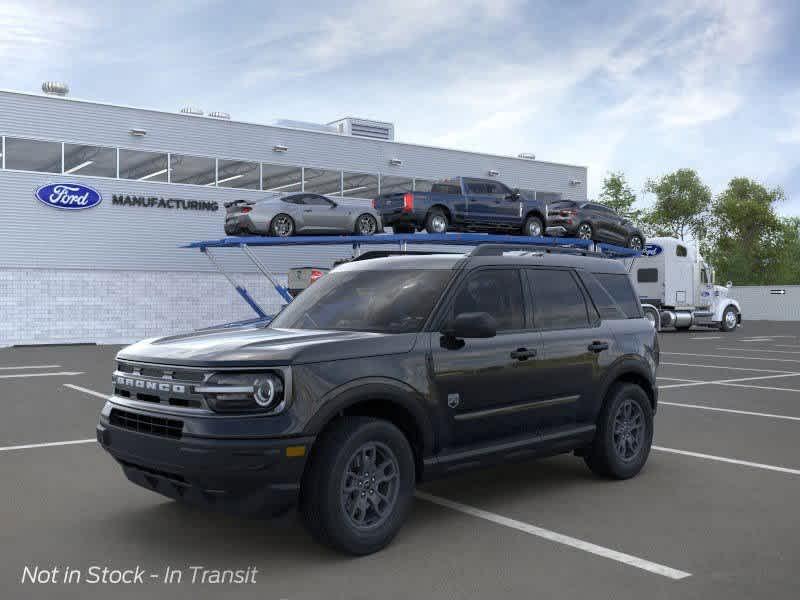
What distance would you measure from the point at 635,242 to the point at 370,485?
26.8 meters

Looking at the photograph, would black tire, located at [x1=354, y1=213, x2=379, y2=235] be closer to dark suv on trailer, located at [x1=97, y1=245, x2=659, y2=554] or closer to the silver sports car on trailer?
the silver sports car on trailer

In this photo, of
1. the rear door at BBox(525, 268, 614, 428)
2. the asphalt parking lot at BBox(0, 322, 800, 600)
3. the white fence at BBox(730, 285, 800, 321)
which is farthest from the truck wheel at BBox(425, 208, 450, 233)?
the white fence at BBox(730, 285, 800, 321)

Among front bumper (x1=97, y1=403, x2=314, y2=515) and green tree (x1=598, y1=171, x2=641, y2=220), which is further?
green tree (x1=598, y1=171, x2=641, y2=220)

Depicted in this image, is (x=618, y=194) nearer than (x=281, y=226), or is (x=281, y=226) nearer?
(x=281, y=226)

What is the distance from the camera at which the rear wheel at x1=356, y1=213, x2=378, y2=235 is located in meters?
27.0

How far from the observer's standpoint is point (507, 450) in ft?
18.9

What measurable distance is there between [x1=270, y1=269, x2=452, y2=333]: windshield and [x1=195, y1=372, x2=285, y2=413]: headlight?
1.03 metres

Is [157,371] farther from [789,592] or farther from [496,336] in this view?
[789,592]

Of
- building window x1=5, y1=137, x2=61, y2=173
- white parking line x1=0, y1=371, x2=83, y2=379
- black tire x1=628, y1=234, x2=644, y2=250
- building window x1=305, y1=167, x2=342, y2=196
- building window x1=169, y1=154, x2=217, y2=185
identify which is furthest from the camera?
building window x1=305, y1=167, x2=342, y2=196

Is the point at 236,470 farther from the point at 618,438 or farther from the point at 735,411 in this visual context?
the point at 735,411

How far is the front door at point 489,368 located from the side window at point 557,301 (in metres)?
0.17


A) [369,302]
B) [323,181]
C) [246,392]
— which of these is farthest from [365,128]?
[246,392]

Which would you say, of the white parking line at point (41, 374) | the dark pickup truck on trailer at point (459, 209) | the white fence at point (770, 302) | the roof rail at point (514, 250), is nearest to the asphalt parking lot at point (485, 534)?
the roof rail at point (514, 250)

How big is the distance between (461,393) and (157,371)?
1.91 meters
